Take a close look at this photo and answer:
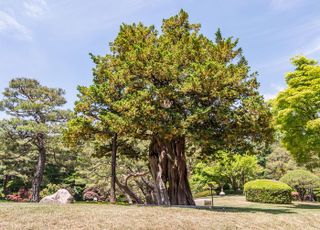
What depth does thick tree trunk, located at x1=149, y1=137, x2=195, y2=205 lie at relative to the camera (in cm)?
1372

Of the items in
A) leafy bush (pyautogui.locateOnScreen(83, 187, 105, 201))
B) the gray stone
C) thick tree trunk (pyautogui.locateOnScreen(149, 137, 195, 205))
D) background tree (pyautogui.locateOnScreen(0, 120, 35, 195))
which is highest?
background tree (pyautogui.locateOnScreen(0, 120, 35, 195))

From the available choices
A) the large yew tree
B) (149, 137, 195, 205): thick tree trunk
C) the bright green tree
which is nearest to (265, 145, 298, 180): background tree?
the bright green tree

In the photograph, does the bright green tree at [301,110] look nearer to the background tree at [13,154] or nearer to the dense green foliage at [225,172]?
the dense green foliage at [225,172]

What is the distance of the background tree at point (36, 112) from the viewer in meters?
22.1

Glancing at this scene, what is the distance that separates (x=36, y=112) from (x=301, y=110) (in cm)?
1995

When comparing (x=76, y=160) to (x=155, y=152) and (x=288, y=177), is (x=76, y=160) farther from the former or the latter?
(x=288, y=177)

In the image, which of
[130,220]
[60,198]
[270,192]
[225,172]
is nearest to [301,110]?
[270,192]

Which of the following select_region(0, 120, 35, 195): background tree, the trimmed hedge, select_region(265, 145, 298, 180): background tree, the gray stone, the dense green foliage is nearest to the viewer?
the gray stone

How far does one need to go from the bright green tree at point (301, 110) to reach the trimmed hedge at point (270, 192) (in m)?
2.75

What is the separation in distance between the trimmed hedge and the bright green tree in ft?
9.02

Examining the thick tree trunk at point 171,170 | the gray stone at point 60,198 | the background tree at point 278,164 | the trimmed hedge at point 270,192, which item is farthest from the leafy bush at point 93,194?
the background tree at point 278,164

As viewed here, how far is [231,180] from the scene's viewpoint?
32.9 m

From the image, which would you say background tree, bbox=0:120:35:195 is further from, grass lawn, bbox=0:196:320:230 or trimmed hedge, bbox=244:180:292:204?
trimmed hedge, bbox=244:180:292:204

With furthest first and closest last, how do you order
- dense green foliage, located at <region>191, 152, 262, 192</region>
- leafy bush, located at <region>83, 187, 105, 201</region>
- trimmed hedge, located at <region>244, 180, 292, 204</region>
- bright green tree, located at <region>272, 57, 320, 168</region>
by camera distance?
1. leafy bush, located at <region>83, 187, 105, 201</region>
2. dense green foliage, located at <region>191, 152, 262, 192</region>
3. trimmed hedge, located at <region>244, 180, 292, 204</region>
4. bright green tree, located at <region>272, 57, 320, 168</region>
